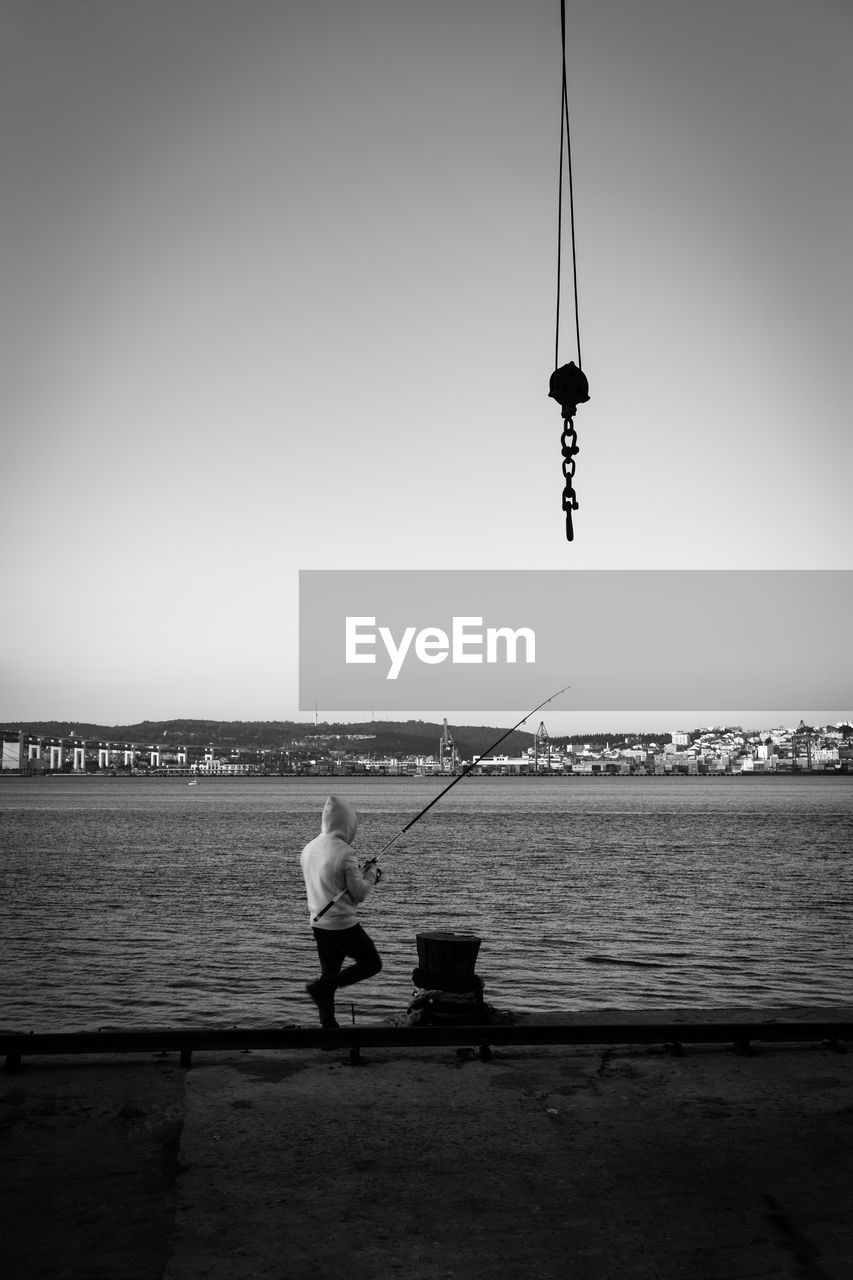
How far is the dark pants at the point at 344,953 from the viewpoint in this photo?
723 centimetres

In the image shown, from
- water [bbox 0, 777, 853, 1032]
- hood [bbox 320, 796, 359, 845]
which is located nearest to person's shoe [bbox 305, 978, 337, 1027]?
hood [bbox 320, 796, 359, 845]

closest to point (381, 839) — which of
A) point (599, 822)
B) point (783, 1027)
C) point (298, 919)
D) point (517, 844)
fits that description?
point (517, 844)

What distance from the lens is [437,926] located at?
25.9 meters

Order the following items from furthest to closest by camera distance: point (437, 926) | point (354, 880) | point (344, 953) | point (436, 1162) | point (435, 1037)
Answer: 1. point (437, 926)
2. point (344, 953)
3. point (354, 880)
4. point (435, 1037)
5. point (436, 1162)

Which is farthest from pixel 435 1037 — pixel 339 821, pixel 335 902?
pixel 339 821

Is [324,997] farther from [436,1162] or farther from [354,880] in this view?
[436,1162]

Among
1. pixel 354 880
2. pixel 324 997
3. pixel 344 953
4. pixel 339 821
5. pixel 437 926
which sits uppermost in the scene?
pixel 339 821

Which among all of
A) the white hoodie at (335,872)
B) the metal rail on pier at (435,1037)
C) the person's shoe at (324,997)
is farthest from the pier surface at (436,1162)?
the white hoodie at (335,872)

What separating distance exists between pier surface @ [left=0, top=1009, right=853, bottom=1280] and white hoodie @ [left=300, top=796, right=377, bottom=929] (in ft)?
2.96

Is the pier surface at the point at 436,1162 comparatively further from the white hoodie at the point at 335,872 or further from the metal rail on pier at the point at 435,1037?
the white hoodie at the point at 335,872

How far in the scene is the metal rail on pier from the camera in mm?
6438

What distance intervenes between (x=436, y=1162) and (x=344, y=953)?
8.63ft

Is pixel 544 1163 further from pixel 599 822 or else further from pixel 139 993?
pixel 599 822

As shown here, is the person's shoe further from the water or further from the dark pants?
the water
